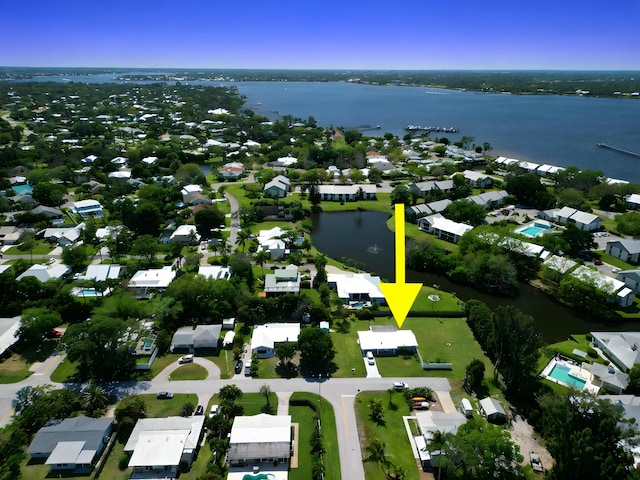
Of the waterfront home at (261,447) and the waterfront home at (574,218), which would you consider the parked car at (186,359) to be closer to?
the waterfront home at (261,447)

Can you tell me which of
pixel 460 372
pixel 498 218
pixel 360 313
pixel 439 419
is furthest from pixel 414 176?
pixel 439 419

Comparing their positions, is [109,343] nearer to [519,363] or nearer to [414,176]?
[519,363]

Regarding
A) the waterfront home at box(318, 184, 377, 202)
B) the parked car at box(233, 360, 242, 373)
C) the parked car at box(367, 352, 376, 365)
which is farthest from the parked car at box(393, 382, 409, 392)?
the waterfront home at box(318, 184, 377, 202)

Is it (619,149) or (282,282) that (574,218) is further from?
(619,149)

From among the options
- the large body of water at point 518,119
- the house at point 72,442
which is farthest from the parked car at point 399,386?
the large body of water at point 518,119

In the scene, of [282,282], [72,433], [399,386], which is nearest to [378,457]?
[399,386]

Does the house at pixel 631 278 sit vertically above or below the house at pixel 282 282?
above
